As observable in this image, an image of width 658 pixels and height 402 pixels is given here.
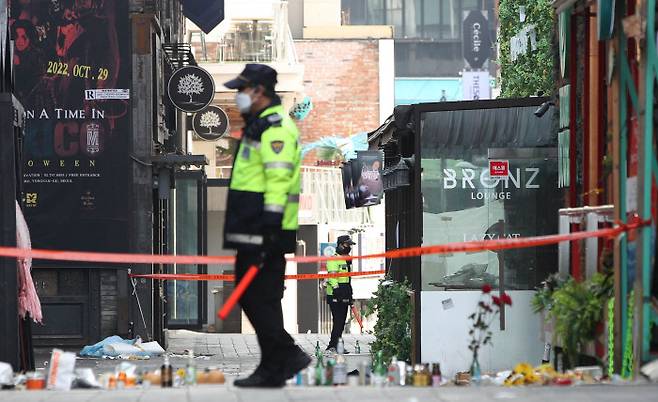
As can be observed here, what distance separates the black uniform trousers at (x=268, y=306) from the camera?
1085cm

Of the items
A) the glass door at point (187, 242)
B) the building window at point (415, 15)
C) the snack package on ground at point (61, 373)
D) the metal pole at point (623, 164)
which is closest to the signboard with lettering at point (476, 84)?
the building window at point (415, 15)

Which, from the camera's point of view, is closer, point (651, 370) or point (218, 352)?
point (651, 370)

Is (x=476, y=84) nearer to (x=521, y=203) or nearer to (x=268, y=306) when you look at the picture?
(x=521, y=203)

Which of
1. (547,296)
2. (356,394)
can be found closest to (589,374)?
(547,296)

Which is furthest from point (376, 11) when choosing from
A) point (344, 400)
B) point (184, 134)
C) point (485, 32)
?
point (344, 400)

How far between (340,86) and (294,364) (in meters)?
58.4

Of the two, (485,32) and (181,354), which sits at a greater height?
(485,32)

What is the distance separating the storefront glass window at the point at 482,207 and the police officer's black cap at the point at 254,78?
7302 mm

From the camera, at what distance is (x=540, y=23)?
3000cm

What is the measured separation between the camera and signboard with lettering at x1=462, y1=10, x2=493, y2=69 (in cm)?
8100

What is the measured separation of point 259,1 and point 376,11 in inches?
1753

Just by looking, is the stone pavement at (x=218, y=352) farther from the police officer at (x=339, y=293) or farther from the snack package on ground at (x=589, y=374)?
the snack package on ground at (x=589, y=374)

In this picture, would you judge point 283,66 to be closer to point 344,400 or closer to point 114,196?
point 114,196

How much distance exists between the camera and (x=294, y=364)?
11.1 m
